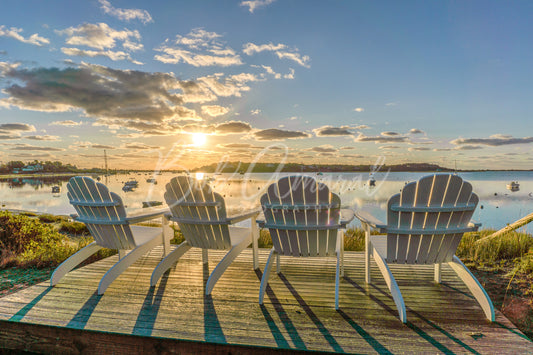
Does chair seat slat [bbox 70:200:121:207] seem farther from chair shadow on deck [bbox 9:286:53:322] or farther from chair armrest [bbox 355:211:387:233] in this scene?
chair armrest [bbox 355:211:387:233]

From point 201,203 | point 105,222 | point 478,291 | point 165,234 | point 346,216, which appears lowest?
point 478,291

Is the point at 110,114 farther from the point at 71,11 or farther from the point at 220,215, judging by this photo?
the point at 220,215

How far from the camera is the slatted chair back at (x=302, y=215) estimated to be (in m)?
2.47

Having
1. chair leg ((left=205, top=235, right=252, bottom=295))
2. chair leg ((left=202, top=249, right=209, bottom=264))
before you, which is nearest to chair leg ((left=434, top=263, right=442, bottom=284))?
chair leg ((left=205, top=235, right=252, bottom=295))

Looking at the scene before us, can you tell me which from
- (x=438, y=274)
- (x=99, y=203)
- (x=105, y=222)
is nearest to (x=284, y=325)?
(x=438, y=274)

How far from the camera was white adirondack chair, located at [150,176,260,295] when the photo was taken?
282cm

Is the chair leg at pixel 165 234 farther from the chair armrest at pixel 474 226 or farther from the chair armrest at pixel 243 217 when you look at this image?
the chair armrest at pixel 474 226

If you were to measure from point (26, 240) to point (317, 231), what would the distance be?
526 centimetres

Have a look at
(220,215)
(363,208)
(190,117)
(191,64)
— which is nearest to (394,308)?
(363,208)

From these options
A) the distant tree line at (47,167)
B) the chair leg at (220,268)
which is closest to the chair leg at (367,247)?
the chair leg at (220,268)

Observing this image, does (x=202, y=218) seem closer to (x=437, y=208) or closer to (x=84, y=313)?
(x=84, y=313)

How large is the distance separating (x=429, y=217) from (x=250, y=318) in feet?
5.85

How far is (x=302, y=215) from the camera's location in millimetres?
2562

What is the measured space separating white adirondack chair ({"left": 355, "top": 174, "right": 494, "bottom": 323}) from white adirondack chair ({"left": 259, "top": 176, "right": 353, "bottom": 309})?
16.0 inches
